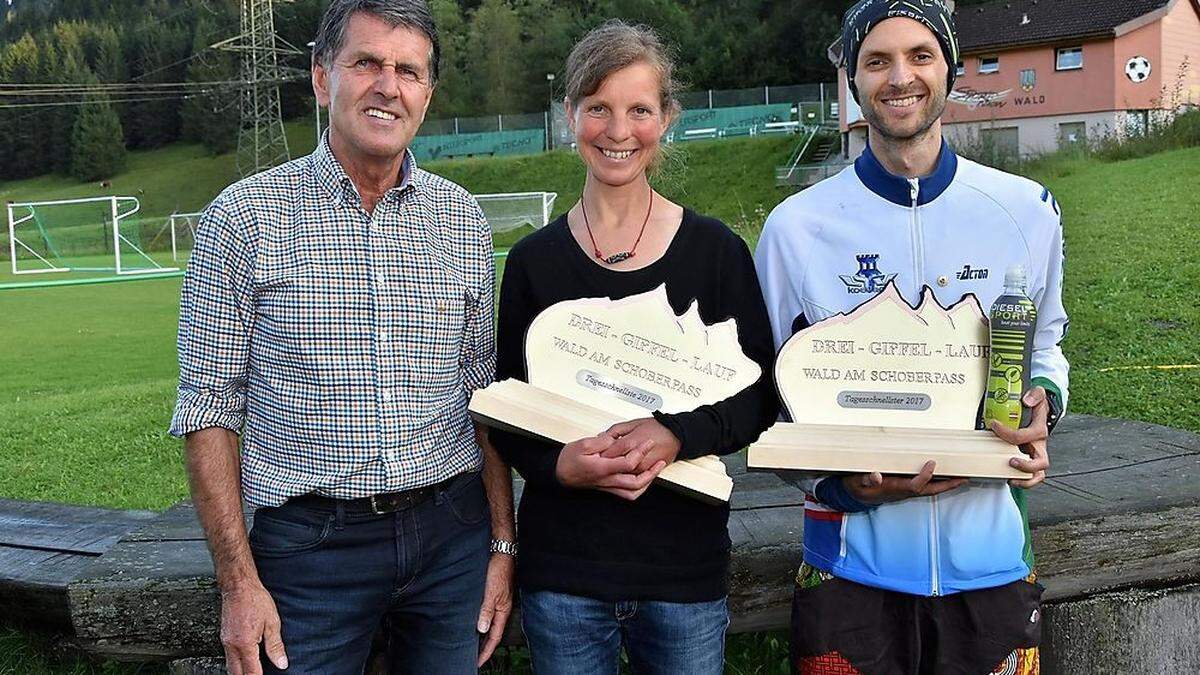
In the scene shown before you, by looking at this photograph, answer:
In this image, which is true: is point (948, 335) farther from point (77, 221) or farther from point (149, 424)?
point (77, 221)

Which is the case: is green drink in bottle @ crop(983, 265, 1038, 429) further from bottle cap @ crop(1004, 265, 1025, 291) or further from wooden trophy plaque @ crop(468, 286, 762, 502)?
wooden trophy plaque @ crop(468, 286, 762, 502)

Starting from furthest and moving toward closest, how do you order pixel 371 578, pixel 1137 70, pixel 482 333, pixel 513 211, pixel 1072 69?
pixel 1072 69 < pixel 1137 70 < pixel 513 211 < pixel 482 333 < pixel 371 578

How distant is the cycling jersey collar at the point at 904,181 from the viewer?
233 centimetres

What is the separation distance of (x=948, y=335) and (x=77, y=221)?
42381mm

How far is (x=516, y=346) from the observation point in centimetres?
236

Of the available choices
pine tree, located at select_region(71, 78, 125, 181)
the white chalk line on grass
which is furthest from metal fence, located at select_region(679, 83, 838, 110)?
pine tree, located at select_region(71, 78, 125, 181)

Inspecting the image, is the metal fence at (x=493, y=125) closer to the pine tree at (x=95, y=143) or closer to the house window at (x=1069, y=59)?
the house window at (x=1069, y=59)

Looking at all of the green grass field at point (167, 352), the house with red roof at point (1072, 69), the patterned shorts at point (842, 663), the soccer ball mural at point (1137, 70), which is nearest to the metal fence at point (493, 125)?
the house with red roof at point (1072, 69)

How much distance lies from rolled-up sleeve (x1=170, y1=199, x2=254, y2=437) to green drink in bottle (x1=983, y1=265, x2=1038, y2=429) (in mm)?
1558

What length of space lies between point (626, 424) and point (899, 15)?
107 centimetres

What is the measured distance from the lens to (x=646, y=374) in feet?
7.54

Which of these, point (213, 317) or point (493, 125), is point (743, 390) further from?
point (493, 125)

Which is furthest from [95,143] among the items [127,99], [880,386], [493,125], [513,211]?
[880,386]

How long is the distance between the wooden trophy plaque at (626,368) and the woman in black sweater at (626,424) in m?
0.04
